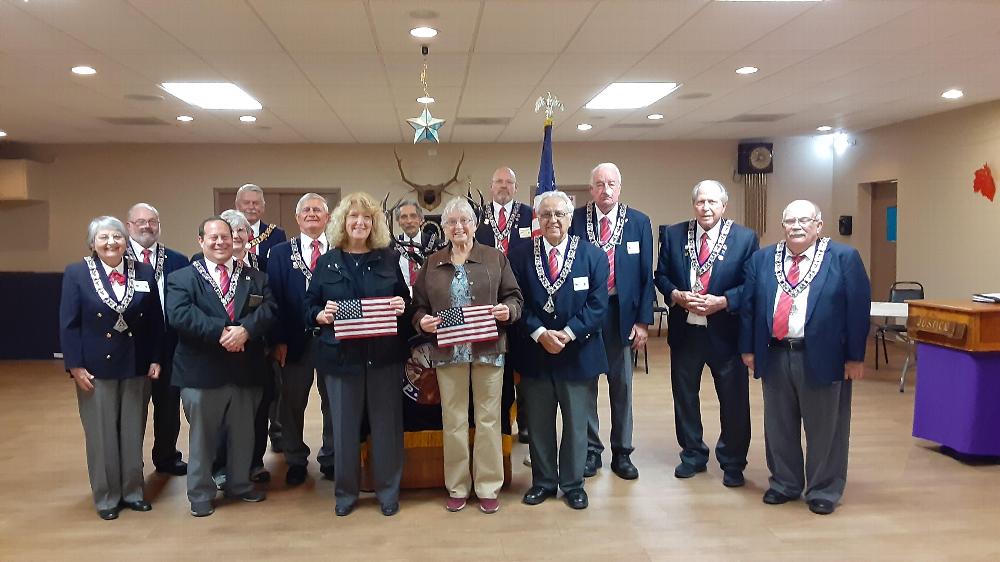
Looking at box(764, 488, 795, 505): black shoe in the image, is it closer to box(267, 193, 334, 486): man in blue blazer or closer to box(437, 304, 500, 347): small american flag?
box(437, 304, 500, 347): small american flag

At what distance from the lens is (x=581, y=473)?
380cm

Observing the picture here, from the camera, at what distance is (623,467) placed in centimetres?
423

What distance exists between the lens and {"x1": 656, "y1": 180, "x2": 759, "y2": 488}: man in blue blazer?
4.01m

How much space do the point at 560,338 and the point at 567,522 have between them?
3.01ft

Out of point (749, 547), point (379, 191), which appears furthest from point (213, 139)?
point (749, 547)

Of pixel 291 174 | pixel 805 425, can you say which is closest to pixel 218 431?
pixel 805 425

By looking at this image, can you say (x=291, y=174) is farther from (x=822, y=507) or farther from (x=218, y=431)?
(x=822, y=507)

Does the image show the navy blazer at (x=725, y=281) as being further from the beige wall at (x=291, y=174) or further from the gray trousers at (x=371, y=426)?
the beige wall at (x=291, y=174)

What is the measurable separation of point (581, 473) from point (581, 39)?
292 cm

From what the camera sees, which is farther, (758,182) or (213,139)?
(758,182)

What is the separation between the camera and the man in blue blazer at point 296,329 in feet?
13.3

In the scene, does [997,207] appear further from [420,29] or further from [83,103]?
[83,103]

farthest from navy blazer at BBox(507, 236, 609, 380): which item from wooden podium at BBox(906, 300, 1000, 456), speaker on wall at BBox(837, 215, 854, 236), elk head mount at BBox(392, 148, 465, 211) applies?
speaker on wall at BBox(837, 215, 854, 236)

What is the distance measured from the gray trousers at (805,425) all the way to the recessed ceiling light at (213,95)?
5113mm
